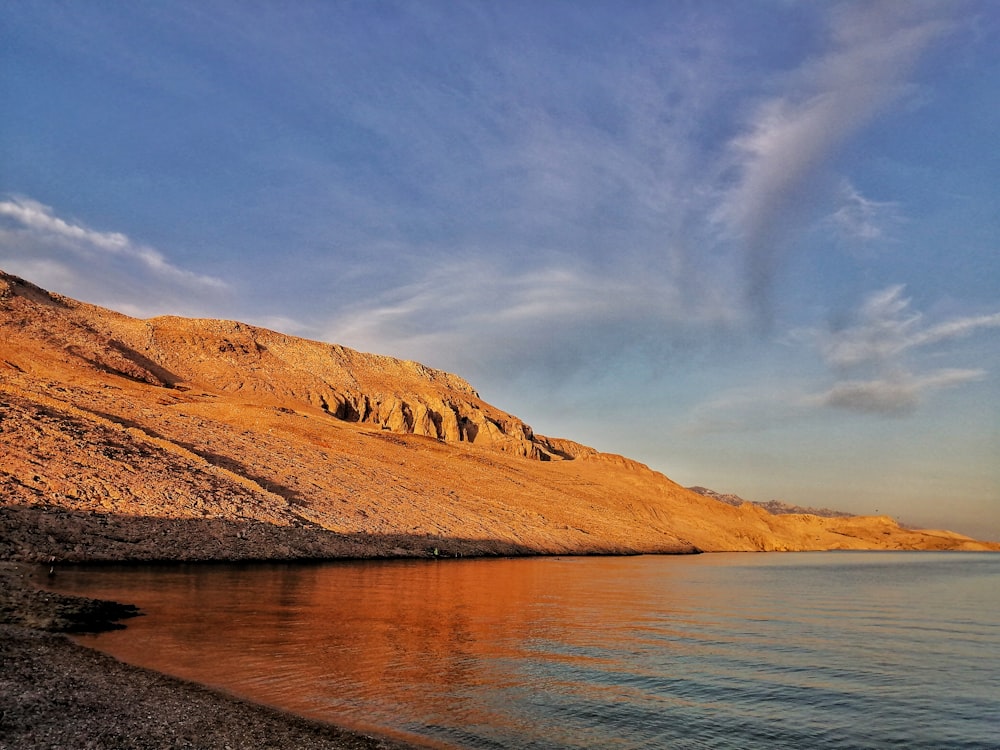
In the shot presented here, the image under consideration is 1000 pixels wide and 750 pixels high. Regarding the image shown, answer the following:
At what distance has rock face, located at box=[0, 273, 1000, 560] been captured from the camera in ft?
150

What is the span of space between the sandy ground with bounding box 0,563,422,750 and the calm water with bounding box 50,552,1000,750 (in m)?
1.00

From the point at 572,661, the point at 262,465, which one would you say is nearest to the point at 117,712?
the point at 572,661

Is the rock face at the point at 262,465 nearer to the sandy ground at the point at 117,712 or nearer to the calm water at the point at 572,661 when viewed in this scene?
the calm water at the point at 572,661

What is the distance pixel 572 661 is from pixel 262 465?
178 ft

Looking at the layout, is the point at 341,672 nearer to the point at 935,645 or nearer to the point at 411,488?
the point at 935,645

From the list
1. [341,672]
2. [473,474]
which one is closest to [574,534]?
[473,474]

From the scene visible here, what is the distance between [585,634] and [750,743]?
11.6 metres

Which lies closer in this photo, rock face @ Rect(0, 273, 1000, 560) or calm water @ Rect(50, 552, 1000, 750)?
calm water @ Rect(50, 552, 1000, 750)

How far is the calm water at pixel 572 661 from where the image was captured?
12812 millimetres

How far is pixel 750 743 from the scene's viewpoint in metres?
12.1

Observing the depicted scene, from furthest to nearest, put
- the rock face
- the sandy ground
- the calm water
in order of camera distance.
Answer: the rock face
the calm water
the sandy ground

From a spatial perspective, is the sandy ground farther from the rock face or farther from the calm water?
the rock face

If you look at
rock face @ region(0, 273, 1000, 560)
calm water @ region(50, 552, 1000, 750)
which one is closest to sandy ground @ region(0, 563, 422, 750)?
calm water @ region(50, 552, 1000, 750)

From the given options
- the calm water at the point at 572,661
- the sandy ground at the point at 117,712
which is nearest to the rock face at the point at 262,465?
the calm water at the point at 572,661
